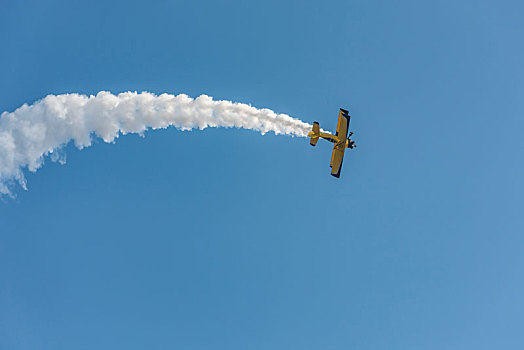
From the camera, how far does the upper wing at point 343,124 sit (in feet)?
201

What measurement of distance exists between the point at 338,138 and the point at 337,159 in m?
2.51

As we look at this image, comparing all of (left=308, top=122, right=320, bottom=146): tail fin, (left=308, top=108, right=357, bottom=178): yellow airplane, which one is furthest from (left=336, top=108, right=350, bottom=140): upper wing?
(left=308, top=122, right=320, bottom=146): tail fin

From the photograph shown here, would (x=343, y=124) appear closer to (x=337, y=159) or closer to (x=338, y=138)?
(x=338, y=138)

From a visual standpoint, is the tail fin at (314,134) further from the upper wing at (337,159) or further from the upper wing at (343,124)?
the upper wing at (337,159)

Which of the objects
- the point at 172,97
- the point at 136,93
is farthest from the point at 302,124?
the point at 136,93

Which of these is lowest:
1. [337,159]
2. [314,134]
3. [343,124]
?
[337,159]

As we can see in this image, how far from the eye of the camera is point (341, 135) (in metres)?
61.9

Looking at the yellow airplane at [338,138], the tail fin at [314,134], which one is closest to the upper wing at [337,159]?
the yellow airplane at [338,138]

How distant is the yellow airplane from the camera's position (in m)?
60.8

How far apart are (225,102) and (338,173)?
1547 cm

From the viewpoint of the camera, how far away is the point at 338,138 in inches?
2445

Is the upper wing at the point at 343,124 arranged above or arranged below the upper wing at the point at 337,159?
above

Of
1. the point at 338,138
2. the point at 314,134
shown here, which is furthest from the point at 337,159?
the point at 314,134

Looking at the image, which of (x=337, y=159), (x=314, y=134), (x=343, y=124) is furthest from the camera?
(x=337, y=159)
